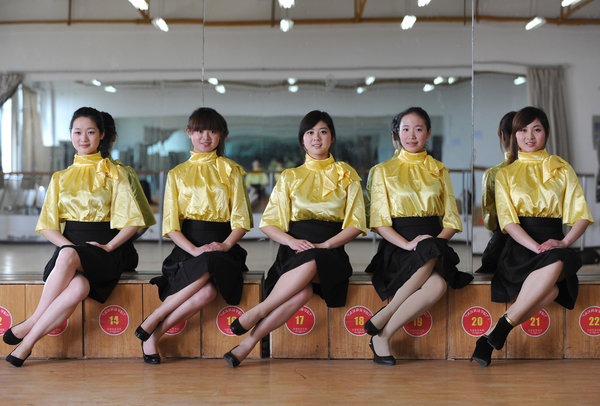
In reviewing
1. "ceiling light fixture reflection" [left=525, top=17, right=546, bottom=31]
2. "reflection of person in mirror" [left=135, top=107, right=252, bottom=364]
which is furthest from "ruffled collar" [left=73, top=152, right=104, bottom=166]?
"ceiling light fixture reflection" [left=525, top=17, right=546, bottom=31]

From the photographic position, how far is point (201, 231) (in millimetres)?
3053

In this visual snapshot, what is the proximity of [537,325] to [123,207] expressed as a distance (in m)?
2.12

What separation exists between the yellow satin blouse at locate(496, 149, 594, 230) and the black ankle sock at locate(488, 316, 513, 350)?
1.65ft

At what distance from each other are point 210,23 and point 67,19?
94 centimetres

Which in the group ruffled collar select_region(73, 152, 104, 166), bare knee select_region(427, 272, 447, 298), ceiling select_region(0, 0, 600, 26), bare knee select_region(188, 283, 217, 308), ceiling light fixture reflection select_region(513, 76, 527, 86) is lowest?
bare knee select_region(188, 283, 217, 308)

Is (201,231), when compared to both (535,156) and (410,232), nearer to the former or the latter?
(410,232)

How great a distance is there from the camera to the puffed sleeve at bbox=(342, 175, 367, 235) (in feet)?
9.87

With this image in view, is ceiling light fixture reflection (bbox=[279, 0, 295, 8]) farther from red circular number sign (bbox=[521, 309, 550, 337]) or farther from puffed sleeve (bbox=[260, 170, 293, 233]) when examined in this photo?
red circular number sign (bbox=[521, 309, 550, 337])

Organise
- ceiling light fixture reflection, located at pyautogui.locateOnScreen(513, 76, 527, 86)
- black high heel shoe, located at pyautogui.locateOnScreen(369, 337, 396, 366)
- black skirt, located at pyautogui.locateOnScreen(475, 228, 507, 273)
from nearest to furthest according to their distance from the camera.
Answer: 1. black high heel shoe, located at pyautogui.locateOnScreen(369, 337, 396, 366)
2. black skirt, located at pyautogui.locateOnScreen(475, 228, 507, 273)
3. ceiling light fixture reflection, located at pyautogui.locateOnScreen(513, 76, 527, 86)

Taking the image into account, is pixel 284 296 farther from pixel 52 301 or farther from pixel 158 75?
pixel 158 75

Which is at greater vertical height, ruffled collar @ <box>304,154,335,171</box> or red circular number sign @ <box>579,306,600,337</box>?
ruffled collar @ <box>304,154,335,171</box>

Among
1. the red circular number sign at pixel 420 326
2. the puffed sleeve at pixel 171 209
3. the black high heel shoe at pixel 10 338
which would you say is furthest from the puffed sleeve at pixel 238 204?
the black high heel shoe at pixel 10 338

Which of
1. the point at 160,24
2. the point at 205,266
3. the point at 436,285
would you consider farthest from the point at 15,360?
the point at 160,24

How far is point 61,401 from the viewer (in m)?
2.29
